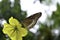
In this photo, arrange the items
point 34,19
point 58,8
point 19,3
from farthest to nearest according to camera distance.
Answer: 1. point 58,8
2. point 19,3
3. point 34,19

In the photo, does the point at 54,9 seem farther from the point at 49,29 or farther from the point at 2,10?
the point at 2,10

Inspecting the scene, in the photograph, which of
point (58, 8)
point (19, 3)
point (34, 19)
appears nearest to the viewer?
point (34, 19)

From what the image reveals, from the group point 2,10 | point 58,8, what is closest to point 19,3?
point 2,10

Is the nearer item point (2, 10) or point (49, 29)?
point (2, 10)

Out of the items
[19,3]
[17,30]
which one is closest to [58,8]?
[19,3]

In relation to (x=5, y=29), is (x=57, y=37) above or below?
below

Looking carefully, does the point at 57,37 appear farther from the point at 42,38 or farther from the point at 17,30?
the point at 17,30
